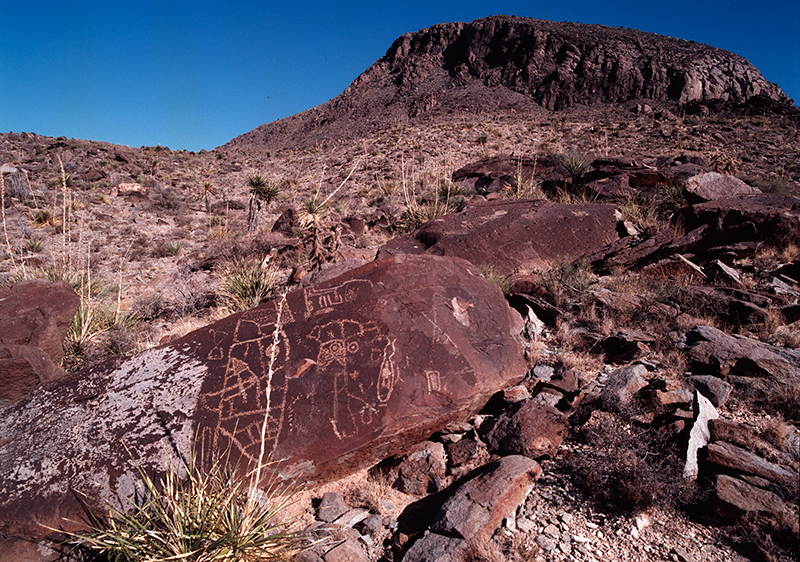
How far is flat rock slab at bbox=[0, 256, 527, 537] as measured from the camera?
2.62 meters

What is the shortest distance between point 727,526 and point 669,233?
507 cm

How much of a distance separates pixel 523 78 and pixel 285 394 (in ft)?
181

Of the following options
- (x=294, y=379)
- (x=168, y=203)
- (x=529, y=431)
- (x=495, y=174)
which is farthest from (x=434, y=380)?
(x=168, y=203)

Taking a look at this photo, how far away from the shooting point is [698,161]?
1192cm

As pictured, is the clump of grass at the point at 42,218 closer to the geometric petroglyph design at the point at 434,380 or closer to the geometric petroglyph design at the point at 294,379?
the geometric petroglyph design at the point at 294,379

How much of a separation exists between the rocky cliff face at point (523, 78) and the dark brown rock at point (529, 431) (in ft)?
132

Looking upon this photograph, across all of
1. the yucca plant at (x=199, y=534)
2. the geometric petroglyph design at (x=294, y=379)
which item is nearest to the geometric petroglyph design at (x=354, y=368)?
the geometric petroglyph design at (x=294, y=379)

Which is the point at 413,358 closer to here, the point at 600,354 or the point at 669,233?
the point at 600,354

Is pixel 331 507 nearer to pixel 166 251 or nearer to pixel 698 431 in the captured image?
pixel 698 431

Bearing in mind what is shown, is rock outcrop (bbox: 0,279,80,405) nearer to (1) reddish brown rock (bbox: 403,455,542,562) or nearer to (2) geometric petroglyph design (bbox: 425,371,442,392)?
(2) geometric petroglyph design (bbox: 425,371,442,392)

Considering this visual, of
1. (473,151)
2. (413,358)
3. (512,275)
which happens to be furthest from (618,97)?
(413,358)

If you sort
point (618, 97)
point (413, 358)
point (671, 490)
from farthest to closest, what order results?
point (618, 97)
point (413, 358)
point (671, 490)

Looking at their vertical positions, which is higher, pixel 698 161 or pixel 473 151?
pixel 473 151

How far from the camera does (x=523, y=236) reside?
6.61 metres
